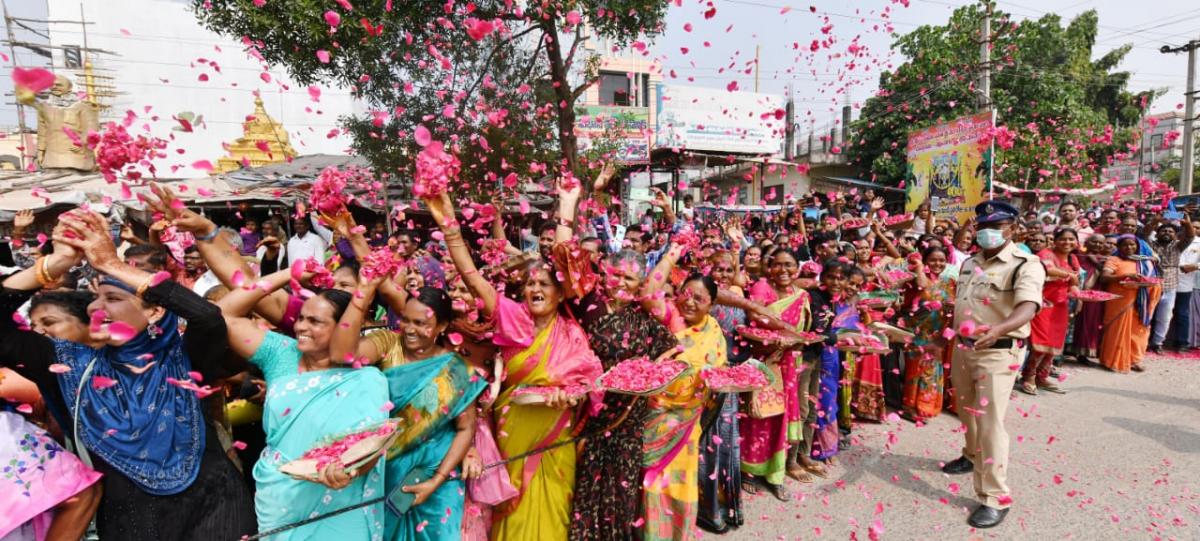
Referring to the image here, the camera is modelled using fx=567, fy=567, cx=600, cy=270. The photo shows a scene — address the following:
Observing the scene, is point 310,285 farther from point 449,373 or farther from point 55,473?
point 55,473

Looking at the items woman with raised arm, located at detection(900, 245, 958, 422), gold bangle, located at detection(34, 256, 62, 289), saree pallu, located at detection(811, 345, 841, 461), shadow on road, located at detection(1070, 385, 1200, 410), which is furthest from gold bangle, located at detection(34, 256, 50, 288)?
shadow on road, located at detection(1070, 385, 1200, 410)

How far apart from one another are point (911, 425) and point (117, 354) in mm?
6344

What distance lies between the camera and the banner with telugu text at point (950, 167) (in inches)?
406

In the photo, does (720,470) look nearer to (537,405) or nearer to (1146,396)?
(537,405)

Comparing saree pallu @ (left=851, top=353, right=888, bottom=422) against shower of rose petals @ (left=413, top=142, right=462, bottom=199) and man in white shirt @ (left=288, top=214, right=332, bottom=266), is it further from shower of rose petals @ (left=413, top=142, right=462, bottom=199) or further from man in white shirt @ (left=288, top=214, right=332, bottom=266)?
man in white shirt @ (left=288, top=214, right=332, bottom=266)

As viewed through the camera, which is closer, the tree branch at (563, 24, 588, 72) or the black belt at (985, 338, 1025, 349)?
the black belt at (985, 338, 1025, 349)

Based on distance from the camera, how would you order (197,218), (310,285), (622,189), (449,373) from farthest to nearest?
(622,189)
(310,285)
(449,373)
(197,218)

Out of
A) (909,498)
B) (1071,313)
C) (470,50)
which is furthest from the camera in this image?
(470,50)

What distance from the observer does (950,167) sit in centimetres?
1106

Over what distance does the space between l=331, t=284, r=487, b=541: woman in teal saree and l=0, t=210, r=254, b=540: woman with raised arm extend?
0.63 m

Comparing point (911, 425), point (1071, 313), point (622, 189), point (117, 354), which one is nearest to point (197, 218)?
point (117, 354)

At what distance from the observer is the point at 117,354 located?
2.07 metres

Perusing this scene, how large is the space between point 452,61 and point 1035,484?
836cm

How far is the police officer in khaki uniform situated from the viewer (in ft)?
12.6
